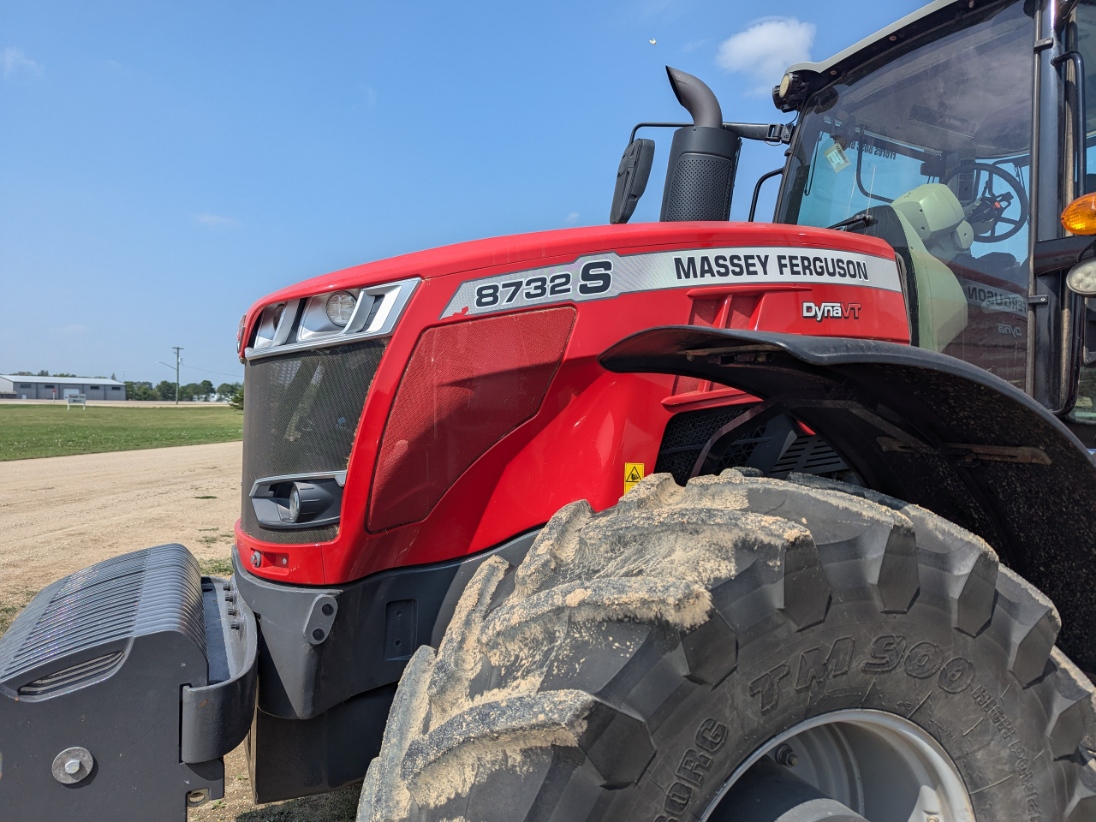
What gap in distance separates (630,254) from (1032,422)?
92cm

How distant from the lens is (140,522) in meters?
8.36

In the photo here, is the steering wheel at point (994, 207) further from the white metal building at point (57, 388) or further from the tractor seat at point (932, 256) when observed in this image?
the white metal building at point (57, 388)

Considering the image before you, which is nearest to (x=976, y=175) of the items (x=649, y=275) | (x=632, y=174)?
(x=632, y=174)

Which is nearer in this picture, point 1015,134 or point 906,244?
point 1015,134

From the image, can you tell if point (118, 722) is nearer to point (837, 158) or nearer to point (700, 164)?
point (700, 164)

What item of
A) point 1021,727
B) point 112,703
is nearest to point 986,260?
point 1021,727

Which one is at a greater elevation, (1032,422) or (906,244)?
(906,244)

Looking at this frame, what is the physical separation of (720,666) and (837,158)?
2245 mm

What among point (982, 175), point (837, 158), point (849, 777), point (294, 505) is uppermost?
point (837, 158)

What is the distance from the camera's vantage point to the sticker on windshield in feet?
9.49

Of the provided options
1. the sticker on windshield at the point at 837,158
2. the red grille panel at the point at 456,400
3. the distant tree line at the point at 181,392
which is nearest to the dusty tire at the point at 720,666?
the red grille panel at the point at 456,400

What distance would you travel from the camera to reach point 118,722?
1.59 metres

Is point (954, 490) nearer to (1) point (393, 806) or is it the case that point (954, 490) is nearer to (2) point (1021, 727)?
(2) point (1021, 727)

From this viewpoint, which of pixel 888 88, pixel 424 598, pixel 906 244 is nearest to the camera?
pixel 424 598
